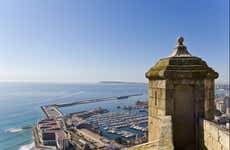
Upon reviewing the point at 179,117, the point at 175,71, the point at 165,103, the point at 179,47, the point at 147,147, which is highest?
the point at 179,47

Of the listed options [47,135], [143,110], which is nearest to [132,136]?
[47,135]

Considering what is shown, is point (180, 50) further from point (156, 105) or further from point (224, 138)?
point (224, 138)

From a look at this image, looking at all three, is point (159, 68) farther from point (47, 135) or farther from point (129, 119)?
point (129, 119)

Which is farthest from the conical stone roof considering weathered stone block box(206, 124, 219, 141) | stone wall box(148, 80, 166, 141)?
weathered stone block box(206, 124, 219, 141)

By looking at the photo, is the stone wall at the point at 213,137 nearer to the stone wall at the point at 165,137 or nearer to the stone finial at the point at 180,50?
the stone wall at the point at 165,137

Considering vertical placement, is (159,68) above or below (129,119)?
above
